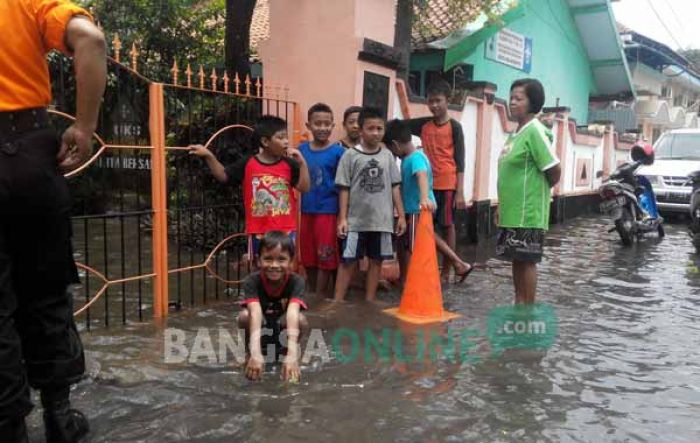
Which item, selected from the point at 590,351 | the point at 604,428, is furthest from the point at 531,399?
the point at 590,351

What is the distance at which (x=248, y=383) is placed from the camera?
11.2 ft

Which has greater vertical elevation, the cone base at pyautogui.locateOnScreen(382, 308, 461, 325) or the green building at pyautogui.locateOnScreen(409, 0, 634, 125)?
the green building at pyautogui.locateOnScreen(409, 0, 634, 125)

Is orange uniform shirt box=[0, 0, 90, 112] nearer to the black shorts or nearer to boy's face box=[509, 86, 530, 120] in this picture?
boy's face box=[509, 86, 530, 120]

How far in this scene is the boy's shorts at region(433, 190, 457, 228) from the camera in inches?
239

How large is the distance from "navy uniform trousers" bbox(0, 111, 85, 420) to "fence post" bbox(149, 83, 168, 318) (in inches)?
77.5

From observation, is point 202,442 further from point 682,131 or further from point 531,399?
point 682,131

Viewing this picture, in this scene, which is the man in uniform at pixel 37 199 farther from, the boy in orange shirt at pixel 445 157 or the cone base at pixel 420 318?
the boy in orange shirt at pixel 445 157

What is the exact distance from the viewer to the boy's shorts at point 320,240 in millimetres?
5129

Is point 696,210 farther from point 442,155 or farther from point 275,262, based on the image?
point 275,262

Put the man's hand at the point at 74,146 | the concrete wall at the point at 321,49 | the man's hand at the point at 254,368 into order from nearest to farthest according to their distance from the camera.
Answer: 1. the man's hand at the point at 74,146
2. the man's hand at the point at 254,368
3. the concrete wall at the point at 321,49

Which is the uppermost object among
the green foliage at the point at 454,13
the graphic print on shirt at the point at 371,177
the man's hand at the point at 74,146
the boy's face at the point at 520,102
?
the green foliage at the point at 454,13

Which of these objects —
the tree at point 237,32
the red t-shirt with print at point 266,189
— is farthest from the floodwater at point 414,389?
the tree at point 237,32

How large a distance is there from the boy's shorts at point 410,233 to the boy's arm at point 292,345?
232 cm

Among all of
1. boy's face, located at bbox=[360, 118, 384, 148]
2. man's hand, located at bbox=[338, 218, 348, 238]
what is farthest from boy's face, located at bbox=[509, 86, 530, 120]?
man's hand, located at bbox=[338, 218, 348, 238]
